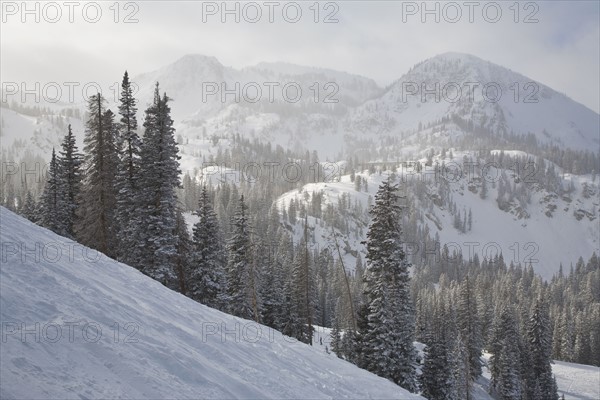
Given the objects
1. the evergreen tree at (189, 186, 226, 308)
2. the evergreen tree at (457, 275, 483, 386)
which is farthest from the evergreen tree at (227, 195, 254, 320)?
the evergreen tree at (457, 275, 483, 386)

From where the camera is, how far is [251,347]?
12.6 metres

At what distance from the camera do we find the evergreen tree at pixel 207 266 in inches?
1278

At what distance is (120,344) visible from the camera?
8.44 m

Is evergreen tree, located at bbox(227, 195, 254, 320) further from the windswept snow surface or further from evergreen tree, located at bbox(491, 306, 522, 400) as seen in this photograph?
evergreen tree, located at bbox(491, 306, 522, 400)

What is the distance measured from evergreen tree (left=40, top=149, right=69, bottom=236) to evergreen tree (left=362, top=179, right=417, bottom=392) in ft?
76.5

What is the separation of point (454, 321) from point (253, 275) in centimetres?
4036

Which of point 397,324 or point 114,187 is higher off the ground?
point 114,187

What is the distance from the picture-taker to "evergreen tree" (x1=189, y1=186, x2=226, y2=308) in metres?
32.5

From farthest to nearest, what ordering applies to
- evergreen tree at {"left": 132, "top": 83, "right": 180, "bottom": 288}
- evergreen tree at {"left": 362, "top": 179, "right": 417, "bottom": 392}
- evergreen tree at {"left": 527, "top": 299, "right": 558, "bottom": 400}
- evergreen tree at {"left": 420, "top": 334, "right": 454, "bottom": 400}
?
evergreen tree at {"left": 527, "top": 299, "right": 558, "bottom": 400}, evergreen tree at {"left": 420, "top": 334, "right": 454, "bottom": 400}, evergreen tree at {"left": 132, "top": 83, "right": 180, "bottom": 288}, evergreen tree at {"left": 362, "top": 179, "right": 417, "bottom": 392}

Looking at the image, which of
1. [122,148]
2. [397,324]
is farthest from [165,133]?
[397,324]

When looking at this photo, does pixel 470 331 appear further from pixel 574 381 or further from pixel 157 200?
pixel 157 200

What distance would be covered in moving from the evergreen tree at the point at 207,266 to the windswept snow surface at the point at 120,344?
17.8m

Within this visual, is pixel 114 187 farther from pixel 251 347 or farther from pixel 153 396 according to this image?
pixel 153 396

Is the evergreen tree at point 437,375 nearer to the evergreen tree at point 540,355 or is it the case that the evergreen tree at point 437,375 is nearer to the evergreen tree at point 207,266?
the evergreen tree at point 207,266
